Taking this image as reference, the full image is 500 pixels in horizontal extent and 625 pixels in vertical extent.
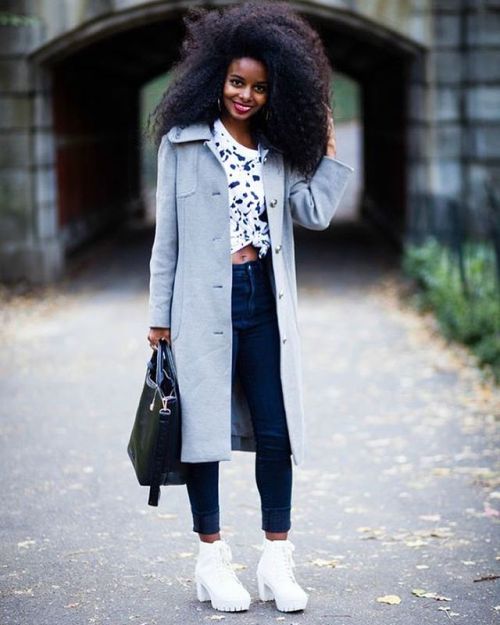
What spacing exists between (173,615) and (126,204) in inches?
815

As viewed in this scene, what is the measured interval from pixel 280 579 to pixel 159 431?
69 cm

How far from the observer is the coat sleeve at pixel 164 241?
14.0 feet

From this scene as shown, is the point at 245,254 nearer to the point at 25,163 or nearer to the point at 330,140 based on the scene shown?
the point at 330,140

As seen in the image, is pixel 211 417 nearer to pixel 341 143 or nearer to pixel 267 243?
pixel 267 243

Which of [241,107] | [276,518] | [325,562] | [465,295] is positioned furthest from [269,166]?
[465,295]

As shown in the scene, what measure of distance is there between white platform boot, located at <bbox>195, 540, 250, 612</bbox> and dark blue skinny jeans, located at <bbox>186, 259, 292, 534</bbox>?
0.08m

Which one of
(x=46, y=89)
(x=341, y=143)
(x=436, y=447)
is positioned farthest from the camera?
(x=341, y=143)

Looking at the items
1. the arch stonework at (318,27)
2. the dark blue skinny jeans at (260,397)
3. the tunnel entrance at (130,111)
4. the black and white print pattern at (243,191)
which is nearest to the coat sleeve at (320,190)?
the black and white print pattern at (243,191)

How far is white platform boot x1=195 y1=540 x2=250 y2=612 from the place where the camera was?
4301mm

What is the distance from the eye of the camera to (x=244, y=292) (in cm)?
430

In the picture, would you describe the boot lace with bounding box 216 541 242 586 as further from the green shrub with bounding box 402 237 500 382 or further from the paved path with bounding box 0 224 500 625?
the green shrub with bounding box 402 237 500 382

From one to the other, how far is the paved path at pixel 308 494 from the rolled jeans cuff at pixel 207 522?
275 millimetres

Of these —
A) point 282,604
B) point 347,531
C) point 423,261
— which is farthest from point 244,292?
point 423,261

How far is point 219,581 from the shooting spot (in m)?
4.33
